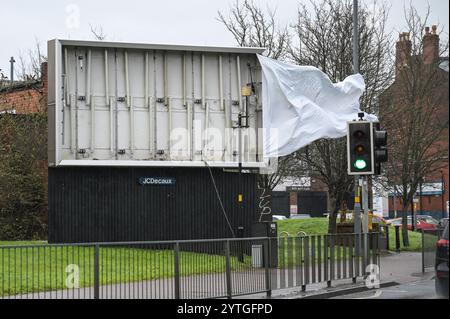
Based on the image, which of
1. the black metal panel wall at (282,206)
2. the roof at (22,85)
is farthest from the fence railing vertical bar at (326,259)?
the black metal panel wall at (282,206)

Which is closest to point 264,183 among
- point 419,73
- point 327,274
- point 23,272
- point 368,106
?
point 368,106

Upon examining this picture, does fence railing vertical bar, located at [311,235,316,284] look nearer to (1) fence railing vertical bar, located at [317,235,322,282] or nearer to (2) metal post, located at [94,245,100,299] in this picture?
(1) fence railing vertical bar, located at [317,235,322,282]

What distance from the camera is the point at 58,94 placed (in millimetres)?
22250

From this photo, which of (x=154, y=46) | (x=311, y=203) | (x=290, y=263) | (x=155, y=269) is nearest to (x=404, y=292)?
(x=290, y=263)

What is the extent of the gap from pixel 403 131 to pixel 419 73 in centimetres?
219

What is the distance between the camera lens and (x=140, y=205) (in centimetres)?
2319

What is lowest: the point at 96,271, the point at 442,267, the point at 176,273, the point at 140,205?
the point at 176,273

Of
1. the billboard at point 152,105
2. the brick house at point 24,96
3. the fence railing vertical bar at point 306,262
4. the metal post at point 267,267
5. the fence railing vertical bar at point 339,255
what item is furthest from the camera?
the brick house at point 24,96

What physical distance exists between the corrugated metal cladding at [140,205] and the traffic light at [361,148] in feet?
21.8

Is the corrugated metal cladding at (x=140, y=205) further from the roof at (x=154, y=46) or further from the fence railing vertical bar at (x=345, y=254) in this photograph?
the fence railing vertical bar at (x=345, y=254)

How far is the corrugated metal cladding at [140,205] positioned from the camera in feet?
73.9

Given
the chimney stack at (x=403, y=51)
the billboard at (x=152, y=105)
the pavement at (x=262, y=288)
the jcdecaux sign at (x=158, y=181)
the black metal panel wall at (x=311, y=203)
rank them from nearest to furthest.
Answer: the pavement at (x=262, y=288) < the billboard at (x=152, y=105) < the jcdecaux sign at (x=158, y=181) < the chimney stack at (x=403, y=51) < the black metal panel wall at (x=311, y=203)

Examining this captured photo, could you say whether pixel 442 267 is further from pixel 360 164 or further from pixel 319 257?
pixel 360 164

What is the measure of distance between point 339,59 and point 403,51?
2.90 metres
